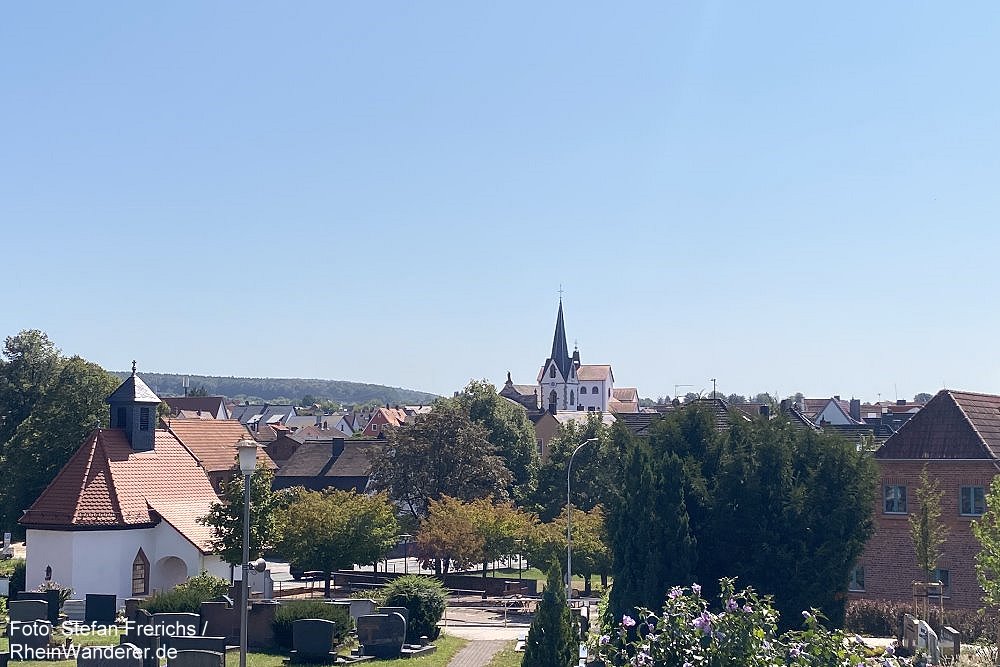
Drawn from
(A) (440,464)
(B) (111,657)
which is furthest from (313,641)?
(A) (440,464)

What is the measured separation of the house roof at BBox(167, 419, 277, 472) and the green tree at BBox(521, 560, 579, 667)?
38.0m

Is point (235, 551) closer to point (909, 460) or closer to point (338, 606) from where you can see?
point (338, 606)

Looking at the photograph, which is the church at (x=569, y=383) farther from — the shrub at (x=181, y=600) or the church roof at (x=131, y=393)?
the shrub at (x=181, y=600)

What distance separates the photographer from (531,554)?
44.3 m

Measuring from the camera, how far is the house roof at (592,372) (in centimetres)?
18750

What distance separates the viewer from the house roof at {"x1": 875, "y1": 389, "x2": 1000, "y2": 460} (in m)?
37.4

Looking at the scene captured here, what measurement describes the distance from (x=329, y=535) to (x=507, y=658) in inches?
586

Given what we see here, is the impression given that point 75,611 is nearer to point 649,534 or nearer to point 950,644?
point 649,534

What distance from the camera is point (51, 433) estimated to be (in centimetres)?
5322

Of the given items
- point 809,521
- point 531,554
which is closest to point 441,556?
point 531,554

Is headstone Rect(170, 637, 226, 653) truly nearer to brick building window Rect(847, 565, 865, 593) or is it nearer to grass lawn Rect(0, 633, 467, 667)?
grass lawn Rect(0, 633, 467, 667)

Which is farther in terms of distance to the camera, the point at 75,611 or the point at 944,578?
the point at 944,578

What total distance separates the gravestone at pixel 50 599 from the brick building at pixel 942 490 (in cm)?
2650

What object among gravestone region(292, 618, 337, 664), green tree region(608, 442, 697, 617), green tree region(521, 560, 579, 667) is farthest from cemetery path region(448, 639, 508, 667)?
green tree region(521, 560, 579, 667)
